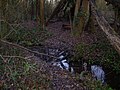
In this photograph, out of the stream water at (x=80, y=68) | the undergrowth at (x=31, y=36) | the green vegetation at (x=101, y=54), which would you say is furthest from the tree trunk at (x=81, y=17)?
the stream water at (x=80, y=68)

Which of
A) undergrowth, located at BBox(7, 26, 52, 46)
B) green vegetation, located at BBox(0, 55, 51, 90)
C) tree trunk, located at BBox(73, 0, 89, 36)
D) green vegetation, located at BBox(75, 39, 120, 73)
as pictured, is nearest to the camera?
green vegetation, located at BBox(0, 55, 51, 90)

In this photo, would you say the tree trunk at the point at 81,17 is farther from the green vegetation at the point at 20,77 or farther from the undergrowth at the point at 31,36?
the green vegetation at the point at 20,77

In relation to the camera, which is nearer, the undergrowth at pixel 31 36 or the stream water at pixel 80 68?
the stream water at pixel 80 68

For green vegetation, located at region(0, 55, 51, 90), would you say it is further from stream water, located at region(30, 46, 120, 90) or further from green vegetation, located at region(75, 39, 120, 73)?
green vegetation, located at region(75, 39, 120, 73)

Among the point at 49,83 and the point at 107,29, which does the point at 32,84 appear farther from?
the point at 107,29

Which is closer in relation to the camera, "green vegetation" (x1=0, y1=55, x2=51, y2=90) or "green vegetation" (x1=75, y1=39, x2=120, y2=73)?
"green vegetation" (x1=0, y1=55, x2=51, y2=90)

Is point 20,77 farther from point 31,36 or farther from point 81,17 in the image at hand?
point 81,17

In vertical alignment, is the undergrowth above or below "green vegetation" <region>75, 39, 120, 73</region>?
above

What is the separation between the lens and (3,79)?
7723 mm

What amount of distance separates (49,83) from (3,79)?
1502 mm

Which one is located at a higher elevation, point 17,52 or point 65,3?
point 65,3

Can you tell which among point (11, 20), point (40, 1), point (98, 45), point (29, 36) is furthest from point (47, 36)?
point (11, 20)

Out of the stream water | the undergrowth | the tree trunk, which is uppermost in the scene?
the tree trunk

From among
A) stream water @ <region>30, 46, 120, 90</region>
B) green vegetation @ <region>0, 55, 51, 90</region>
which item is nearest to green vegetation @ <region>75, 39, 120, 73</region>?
stream water @ <region>30, 46, 120, 90</region>
